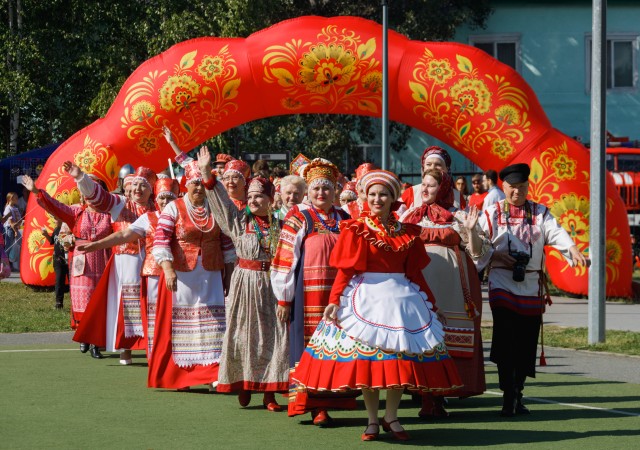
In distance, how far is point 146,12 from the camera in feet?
93.8

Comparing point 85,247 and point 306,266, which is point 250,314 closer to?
point 306,266

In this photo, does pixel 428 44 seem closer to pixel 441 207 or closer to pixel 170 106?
pixel 170 106

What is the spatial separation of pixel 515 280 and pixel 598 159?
5293 mm

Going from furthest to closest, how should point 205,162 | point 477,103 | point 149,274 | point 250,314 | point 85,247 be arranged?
point 477,103
point 149,274
point 85,247
point 250,314
point 205,162

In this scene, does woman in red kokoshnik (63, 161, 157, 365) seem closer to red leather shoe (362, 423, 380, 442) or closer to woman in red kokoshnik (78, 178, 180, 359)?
woman in red kokoshnik (78, 178, 180, 359)

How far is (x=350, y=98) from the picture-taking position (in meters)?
18.9

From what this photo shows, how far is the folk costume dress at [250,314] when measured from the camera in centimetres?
979

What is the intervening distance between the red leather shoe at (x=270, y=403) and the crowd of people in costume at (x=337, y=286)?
12 millimetres

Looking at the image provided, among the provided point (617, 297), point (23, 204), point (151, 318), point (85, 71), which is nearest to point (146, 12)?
point (85, 71)

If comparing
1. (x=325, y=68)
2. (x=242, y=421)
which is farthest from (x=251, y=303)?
(x=325, y=68)

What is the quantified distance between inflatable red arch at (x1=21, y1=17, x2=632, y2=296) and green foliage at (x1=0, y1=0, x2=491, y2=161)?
355 inches

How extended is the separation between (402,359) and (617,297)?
452 inches

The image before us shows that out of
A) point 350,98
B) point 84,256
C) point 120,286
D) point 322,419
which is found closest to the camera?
point 322,419

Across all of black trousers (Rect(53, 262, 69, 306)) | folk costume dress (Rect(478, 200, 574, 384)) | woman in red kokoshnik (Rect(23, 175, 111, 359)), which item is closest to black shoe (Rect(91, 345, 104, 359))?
woman in red kokoshnik (Rect(23, 175, 111, 359))
